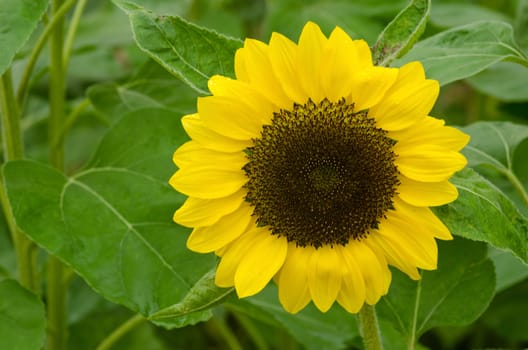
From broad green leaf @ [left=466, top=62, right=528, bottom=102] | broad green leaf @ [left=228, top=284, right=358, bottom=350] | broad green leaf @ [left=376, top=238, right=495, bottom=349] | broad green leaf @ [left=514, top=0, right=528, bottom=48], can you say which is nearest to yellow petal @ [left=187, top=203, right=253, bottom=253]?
broad green leaf @ [left=376, top=238, right=495, bottom=349]

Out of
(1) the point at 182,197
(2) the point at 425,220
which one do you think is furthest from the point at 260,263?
(1) the point at 182,197

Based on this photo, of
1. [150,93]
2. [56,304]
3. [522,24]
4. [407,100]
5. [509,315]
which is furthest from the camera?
[509,315]

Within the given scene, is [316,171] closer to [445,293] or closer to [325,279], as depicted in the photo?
[325,279]

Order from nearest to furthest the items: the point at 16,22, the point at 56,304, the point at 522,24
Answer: the point at 16,22
the point at 56,304
the point at 522,24

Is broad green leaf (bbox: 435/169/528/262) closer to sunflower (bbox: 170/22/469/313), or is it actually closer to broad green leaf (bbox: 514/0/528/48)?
sunflower (bbox: 170/22/469/313)

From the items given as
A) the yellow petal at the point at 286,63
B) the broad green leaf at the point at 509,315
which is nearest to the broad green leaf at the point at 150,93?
the yellow petal at the point at 286,63

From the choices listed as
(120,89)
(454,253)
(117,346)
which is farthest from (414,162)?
(117,346)

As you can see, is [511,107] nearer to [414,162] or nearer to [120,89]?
[120,89]
